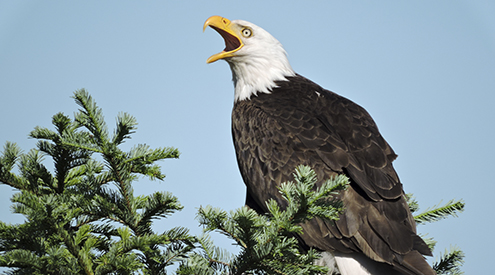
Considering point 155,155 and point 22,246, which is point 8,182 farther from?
point 155,155

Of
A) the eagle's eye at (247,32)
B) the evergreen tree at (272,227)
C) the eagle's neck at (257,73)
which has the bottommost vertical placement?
the evergreen tree at (272,227)

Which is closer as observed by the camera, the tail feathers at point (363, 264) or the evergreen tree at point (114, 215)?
the evergreen tree at point (114, 215)

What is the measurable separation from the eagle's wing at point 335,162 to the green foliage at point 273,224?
5.11 feet

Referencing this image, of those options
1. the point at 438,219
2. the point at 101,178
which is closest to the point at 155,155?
the point at 101,178

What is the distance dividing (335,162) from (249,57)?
7.01 ft

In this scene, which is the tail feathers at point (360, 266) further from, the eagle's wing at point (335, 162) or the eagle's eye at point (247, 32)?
the eagle's eye at point (247, 32)

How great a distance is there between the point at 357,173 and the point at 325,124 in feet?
2.07

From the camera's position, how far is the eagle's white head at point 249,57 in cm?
550

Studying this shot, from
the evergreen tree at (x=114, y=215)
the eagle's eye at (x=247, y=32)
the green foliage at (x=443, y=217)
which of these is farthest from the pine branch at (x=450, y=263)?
the eagle's eye at (x=247, y=32)

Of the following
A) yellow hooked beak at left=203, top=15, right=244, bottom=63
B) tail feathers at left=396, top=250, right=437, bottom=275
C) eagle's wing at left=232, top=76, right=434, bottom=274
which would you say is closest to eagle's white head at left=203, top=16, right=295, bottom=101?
yellow hooked beak at left=203, top=15, right=244, bottom=63

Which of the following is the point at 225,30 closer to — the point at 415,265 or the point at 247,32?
the point at 247,32

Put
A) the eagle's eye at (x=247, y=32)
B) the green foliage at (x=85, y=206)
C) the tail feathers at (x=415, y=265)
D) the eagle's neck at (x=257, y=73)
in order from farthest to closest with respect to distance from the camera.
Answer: the eagle's eye at (x=247, y=32)
the eagle's neck at (x=257, y=73)
the tail feathers at (x=415, y=265)
the green foliage at (x=85, y=206)

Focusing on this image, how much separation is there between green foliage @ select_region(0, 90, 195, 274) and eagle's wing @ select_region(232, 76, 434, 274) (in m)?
1.83

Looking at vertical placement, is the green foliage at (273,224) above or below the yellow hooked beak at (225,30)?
below
